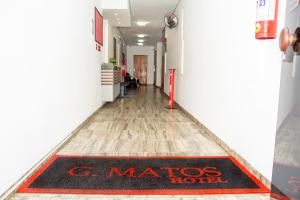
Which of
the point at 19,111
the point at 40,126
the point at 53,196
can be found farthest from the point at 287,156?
the point at 40,126

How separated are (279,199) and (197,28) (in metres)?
3.86

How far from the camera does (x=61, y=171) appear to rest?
2.33 m

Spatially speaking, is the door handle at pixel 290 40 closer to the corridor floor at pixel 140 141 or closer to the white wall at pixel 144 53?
the corridor floor at pixel 140 141

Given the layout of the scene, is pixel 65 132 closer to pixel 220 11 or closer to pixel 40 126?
pixel 40 126

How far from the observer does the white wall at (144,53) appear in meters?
18.1

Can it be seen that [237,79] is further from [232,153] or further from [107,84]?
[107,84]

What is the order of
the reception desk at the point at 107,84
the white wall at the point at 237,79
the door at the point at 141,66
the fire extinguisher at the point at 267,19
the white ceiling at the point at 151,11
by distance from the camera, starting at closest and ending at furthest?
1. the fire extinguisher at the point at 267,19
2. the white wall at the point at 237,79
3. the reception desk at the point at 107,84
4. the white ceiling at the point at 151,11
5. the door at the point at 141,66

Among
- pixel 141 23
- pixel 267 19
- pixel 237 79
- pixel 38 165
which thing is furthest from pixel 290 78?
pixel 141 23

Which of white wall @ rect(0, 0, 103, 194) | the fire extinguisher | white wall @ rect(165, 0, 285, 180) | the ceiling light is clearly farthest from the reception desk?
the fire extinguisher

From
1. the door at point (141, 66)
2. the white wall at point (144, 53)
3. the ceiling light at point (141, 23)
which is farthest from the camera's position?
the door at point (141, 66)

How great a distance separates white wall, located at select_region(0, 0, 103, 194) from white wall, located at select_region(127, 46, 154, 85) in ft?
46.5

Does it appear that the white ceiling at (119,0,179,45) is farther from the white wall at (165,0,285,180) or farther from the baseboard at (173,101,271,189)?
the baseboard at (173,101,271,189)

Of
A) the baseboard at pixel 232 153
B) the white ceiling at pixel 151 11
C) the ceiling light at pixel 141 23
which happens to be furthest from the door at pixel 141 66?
the baseboard at pixel 232 153

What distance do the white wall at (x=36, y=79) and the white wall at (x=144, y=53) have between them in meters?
14.2
